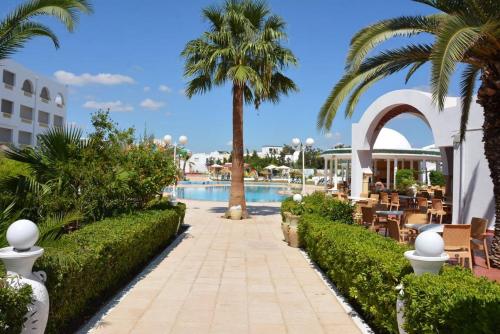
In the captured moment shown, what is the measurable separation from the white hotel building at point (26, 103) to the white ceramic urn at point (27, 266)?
3961 centimetres

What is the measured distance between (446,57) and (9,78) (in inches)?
1717

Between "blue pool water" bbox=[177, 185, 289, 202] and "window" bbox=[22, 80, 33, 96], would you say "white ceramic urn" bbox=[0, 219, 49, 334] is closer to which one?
"blue pool water" bbox=[177, 185, 289, 202]

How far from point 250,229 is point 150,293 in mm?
7906

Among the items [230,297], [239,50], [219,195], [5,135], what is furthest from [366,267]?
[5,135]

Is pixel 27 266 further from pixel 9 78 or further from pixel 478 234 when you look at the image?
pixel 9 78

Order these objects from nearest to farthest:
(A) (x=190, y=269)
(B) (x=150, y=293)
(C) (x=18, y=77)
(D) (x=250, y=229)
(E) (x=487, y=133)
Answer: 1. (B) (x=150, y=293)
2. (E) (x=487, y=133)
3. (A) (x=190, y=269)
4. (D) (x=250, y=229)
5. (C) (x=18, y=77)

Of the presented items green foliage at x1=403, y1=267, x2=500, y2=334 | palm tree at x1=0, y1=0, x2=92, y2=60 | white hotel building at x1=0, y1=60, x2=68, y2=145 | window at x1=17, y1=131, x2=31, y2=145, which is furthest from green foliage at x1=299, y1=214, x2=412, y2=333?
window at x1=17, y1=131, x2=31, y2=145

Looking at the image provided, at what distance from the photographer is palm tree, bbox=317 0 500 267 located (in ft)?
19.9

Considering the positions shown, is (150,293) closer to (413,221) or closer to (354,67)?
(354,67)

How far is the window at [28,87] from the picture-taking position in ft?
146

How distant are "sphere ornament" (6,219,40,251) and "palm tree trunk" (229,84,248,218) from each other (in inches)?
510

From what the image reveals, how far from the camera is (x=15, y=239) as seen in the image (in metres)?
3.54

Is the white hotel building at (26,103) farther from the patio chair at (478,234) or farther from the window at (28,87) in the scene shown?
the patio chair at (478,234)

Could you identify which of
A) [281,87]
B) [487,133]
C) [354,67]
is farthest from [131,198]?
[281,87]
